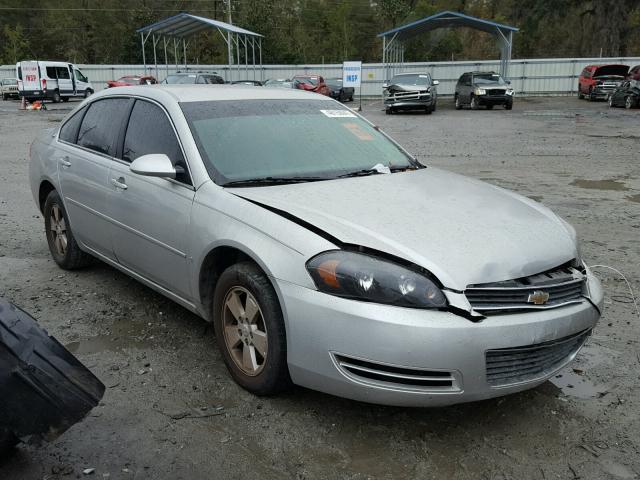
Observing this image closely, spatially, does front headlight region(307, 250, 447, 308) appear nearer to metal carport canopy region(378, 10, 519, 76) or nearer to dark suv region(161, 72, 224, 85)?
dark suv region(161, 72, 224, 85)

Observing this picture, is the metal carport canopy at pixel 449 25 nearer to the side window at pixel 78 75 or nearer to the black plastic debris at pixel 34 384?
the side window at pixel 78 75

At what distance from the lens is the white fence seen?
1526 inches

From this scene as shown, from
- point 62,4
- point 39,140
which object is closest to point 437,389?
point 39,140

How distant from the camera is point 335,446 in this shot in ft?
9.30

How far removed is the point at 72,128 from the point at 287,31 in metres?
63.7

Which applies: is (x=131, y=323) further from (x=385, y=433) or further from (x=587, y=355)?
(x=587, y=355)

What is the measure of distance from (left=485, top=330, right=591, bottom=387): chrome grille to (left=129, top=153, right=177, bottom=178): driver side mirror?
200cm

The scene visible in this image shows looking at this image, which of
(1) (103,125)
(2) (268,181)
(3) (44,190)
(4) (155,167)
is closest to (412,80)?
(3) (44,190)

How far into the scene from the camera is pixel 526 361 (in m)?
2.76

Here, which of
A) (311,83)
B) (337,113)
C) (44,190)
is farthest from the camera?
(311,83)

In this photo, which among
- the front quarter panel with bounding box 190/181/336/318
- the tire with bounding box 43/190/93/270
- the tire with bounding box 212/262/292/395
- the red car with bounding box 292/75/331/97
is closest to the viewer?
the front quarter panel with bounding box 190/181/336/318

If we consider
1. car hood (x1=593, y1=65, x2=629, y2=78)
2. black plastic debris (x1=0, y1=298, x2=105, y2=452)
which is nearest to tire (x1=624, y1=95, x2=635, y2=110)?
car hood (x1=593, y1=65, x2=629, y2=78)

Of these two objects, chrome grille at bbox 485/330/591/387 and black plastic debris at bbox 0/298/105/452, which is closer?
black plastic debris at bbox 0/298/105/452

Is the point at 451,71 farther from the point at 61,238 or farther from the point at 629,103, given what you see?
the point at 61,238
